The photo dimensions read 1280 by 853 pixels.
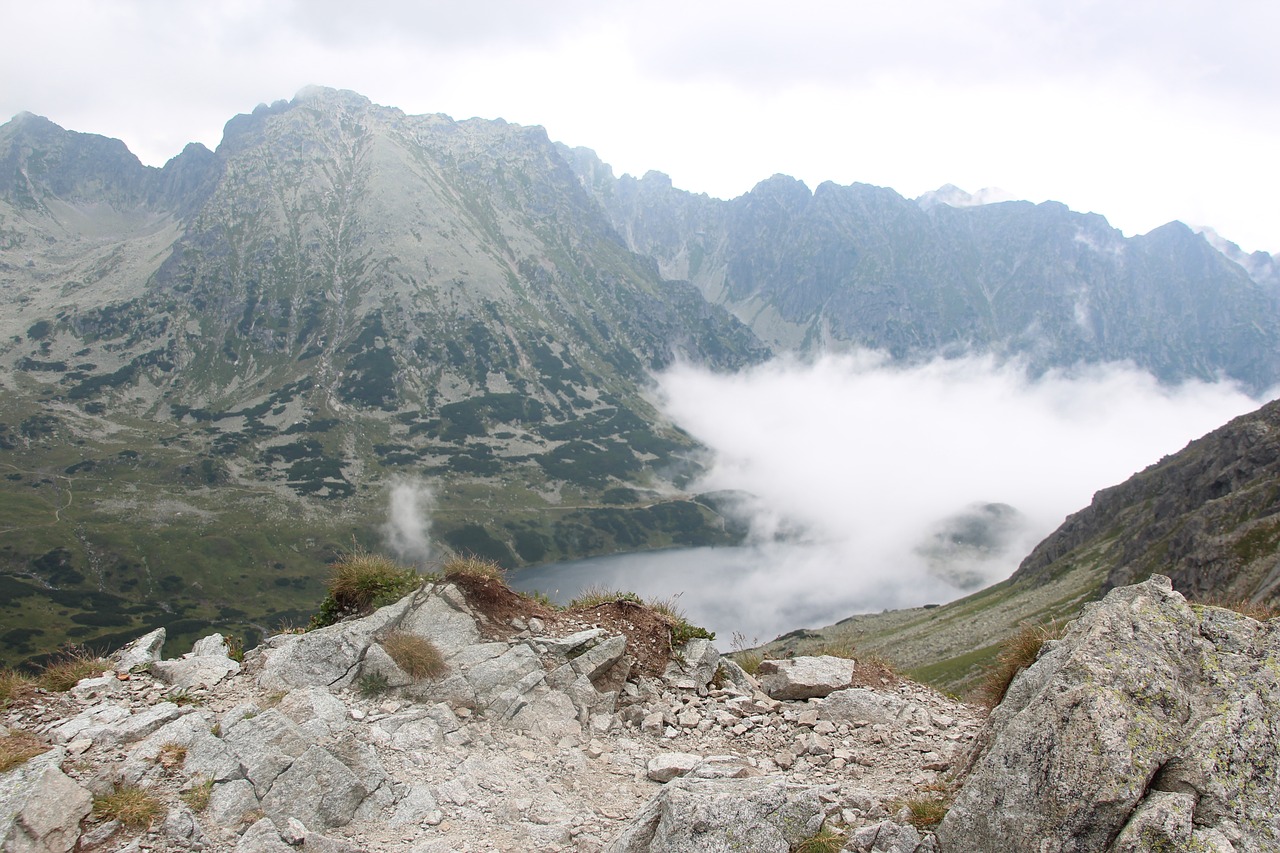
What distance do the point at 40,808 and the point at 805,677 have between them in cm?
1196

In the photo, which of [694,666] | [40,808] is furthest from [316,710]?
[694,666]

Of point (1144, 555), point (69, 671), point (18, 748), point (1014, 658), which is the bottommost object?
point (1144, 555)

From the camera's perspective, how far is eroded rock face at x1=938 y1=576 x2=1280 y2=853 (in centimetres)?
588

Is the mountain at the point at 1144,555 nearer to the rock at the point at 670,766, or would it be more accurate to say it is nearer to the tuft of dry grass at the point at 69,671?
the rock at the point at 670,766

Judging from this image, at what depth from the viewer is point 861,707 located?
12547 mm

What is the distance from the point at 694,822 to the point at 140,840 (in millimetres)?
6901

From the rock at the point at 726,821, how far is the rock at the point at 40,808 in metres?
6.68

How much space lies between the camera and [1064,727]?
670cm

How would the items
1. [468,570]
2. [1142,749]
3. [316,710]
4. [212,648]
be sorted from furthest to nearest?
[468,570], [212,648], [316,710], [1142,749]

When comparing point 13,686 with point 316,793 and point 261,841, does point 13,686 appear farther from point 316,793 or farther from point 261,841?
point 261,841

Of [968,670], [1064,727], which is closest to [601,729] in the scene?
[1064,727]

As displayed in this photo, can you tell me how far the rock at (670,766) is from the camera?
1090 cm

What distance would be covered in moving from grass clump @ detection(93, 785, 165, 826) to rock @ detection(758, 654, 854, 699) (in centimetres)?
1027

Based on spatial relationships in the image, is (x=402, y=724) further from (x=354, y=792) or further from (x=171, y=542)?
(x=171, y=542)
